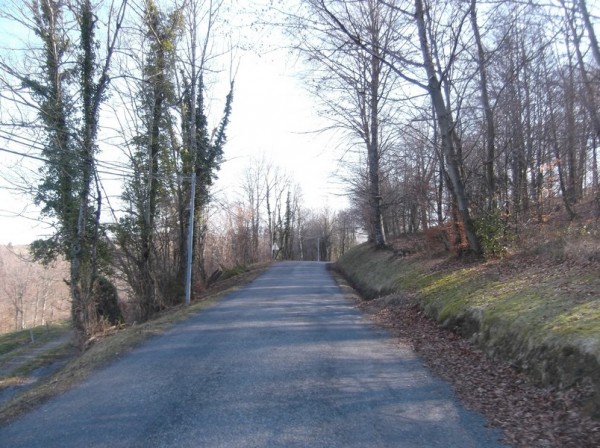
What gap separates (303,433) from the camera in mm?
4590

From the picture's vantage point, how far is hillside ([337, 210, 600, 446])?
5371 millimetres

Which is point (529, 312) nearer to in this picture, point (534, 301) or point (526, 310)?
point (526, 310)

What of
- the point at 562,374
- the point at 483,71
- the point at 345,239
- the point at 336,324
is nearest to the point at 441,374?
the point at 562,374

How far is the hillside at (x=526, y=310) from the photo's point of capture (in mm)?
5371

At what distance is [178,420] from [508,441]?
10.7 feet

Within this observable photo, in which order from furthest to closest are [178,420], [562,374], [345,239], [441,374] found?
1. [345,239]
2. [441,374]
3. [562,374]
4. [178,420]

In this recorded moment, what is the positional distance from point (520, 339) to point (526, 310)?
0.90 metres

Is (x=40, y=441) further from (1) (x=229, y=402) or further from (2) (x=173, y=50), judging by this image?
(2) (x=173, y=50)

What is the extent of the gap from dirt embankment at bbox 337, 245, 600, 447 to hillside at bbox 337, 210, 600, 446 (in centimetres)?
2

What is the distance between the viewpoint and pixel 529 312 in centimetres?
728

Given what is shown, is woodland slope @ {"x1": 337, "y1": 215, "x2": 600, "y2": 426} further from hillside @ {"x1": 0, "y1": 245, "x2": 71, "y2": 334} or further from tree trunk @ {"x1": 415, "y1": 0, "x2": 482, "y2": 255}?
hillside @ {"x1": 0, "y1": 245, "x2": 71, "y2": 334}

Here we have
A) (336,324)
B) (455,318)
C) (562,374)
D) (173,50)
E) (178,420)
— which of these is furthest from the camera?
(173,50)

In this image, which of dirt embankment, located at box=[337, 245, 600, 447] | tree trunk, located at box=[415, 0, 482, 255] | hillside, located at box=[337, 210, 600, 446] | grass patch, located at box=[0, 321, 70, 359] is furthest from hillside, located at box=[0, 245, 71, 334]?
dirt embankment, located at box=[337, 245, 600, 447]

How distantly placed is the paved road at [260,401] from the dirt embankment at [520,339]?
484mm
